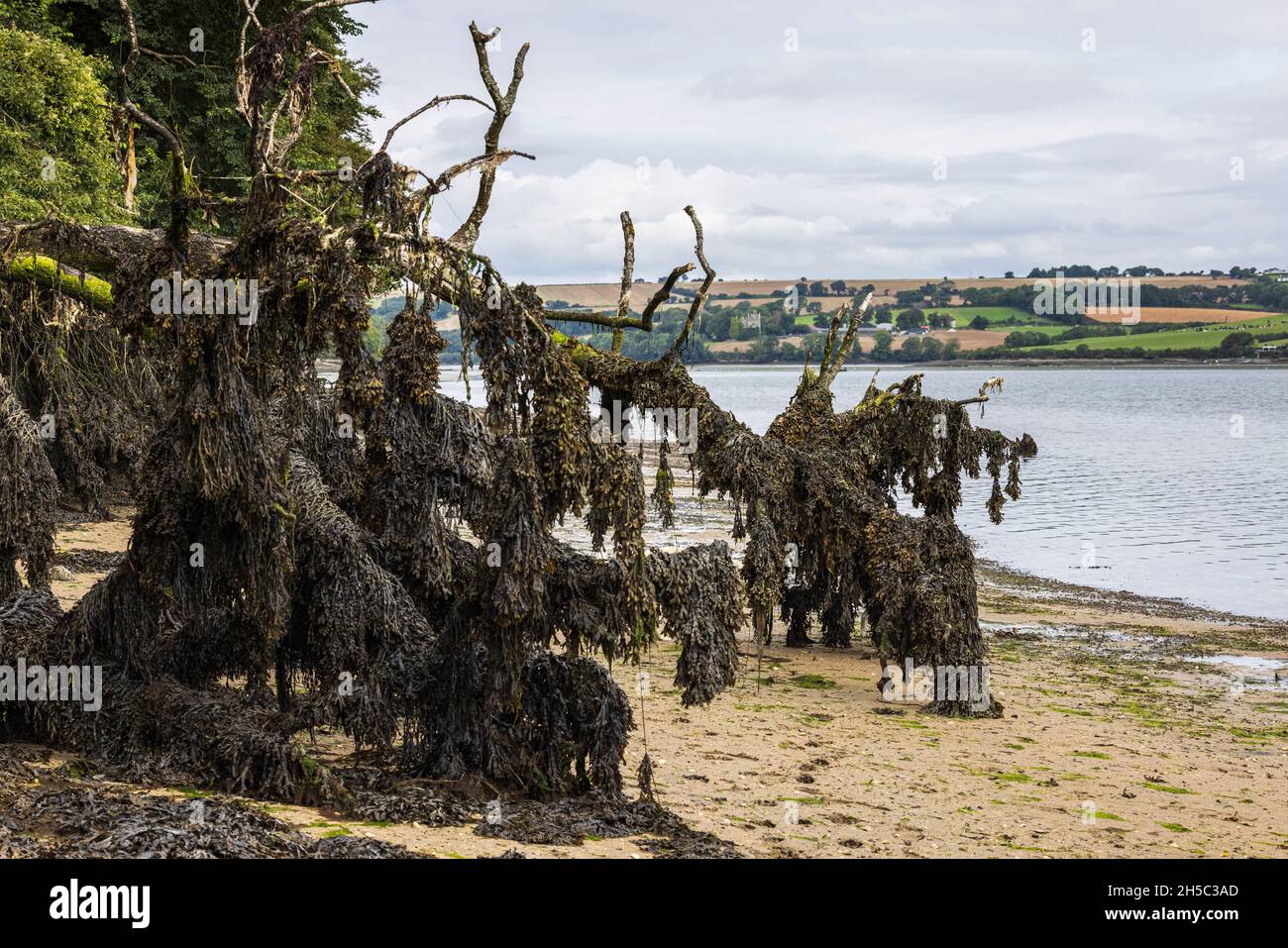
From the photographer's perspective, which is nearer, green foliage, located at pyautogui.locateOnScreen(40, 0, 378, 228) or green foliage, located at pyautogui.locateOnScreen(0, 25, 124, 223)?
green foliage, located at pyautogui.locateOnScreen(0, 25, 124, 223)

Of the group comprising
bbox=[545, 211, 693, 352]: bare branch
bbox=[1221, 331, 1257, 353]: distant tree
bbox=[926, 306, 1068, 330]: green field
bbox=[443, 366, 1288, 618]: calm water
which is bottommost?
bbox=[443, 366, 1288, 618]: calm water

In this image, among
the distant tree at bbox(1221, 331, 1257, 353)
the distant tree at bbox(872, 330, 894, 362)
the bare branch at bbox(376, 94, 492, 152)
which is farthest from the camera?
the distant tree at bbox(872, 330, 894, 362)

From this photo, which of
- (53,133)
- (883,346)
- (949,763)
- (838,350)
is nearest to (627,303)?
(949,763)

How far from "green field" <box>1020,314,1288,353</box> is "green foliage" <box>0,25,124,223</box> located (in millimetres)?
109672

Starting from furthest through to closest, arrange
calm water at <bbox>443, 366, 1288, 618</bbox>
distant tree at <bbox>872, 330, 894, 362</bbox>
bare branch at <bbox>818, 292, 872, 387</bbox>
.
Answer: distant tree at <bbox>872, 330, 894, 362</bbox> < calm water at <bbox>443, 366, 1288, 618</bbox> < bare branch at <bbox>818, 292, 872, 387</bbox>

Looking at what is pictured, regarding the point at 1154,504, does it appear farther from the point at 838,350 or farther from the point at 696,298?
the point at 696,298

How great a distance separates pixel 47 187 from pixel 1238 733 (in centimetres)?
1804

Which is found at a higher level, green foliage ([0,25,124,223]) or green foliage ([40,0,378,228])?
green foliage ([40,0,378,228])

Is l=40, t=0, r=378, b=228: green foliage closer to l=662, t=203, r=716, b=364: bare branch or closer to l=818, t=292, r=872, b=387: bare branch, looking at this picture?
l=818, t=292, r=872, b=387: bare branch

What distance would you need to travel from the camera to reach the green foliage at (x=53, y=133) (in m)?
19.0

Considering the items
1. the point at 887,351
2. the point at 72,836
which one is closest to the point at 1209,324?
the point at 887,351

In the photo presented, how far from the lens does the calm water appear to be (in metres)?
29.1

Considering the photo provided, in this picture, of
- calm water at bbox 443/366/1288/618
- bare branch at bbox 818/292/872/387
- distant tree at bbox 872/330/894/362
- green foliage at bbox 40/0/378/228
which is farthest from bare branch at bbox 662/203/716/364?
distant tree at bbox 872/330/894/362

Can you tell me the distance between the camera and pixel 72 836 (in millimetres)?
7336
